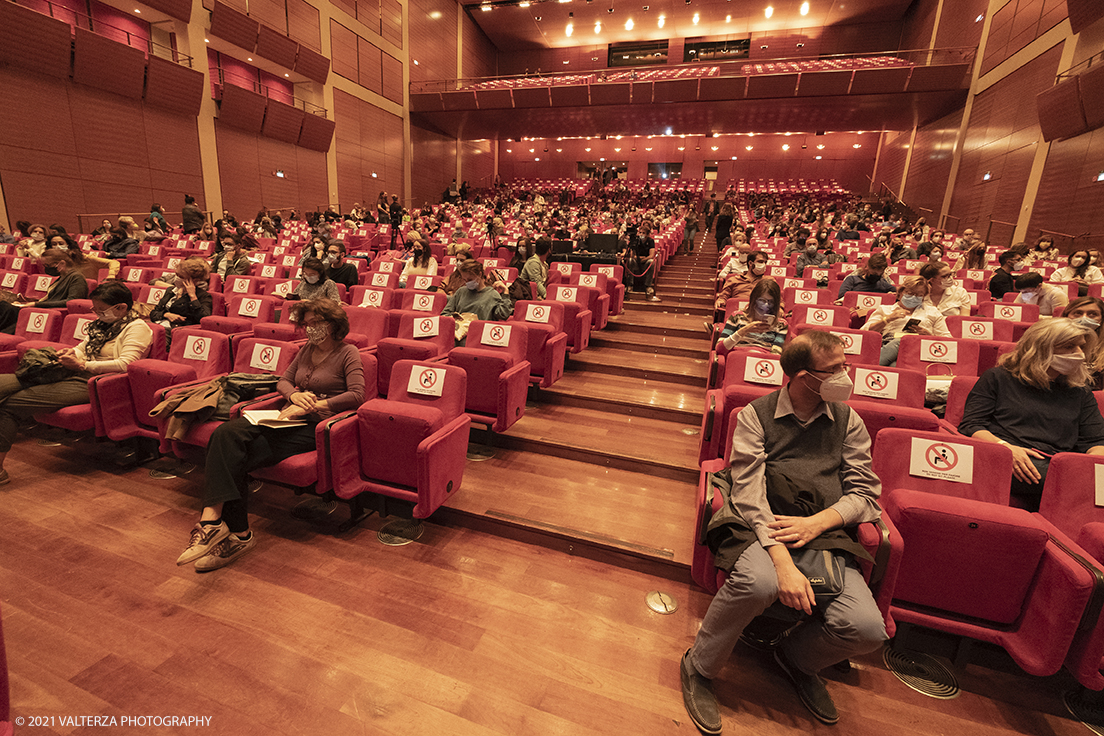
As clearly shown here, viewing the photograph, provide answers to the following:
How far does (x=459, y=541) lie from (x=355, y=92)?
49.5 feet

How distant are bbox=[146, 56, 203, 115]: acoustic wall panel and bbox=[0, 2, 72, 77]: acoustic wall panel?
1256 mm

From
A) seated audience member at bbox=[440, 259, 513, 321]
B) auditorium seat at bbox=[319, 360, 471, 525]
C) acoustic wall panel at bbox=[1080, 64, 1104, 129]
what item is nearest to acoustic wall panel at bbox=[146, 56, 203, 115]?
seated audience member at bbox=[440, 259, 513, 321]

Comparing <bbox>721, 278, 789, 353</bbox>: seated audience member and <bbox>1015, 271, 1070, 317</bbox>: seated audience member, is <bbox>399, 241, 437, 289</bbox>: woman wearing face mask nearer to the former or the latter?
<bbox>721, 278, 789, 353</bbox>: seated audience member

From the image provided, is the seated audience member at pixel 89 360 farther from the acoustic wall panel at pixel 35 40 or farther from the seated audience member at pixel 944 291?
the acoustic wall panel at pixel 35 40

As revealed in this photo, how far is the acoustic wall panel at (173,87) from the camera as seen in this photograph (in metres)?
8.93

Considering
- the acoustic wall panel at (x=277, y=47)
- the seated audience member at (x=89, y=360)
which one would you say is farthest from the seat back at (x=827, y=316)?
the acoustic wall panel at (x=277, y=47)

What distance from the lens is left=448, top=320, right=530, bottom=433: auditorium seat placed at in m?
2.66

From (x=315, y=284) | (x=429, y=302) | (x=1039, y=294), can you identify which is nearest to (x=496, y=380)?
(x=429, y=302)

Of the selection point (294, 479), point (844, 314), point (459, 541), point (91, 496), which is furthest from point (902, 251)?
point (91, 496)

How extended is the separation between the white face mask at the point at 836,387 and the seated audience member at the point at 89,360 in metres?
3.23

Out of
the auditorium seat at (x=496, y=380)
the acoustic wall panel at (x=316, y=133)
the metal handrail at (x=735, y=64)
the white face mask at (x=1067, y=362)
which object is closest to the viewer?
the white face mask at (x=1067, y=362)

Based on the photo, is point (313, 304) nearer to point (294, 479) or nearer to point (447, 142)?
point (294, 479)

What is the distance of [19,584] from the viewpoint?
177 cm

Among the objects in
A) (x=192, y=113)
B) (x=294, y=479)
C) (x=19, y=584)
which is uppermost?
(x=192, y=113)
